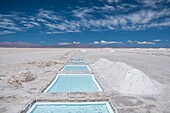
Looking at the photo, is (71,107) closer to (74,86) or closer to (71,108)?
(71,108)

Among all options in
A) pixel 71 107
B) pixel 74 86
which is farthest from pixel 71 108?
pixel 74 86

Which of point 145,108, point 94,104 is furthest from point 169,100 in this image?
point 94,104

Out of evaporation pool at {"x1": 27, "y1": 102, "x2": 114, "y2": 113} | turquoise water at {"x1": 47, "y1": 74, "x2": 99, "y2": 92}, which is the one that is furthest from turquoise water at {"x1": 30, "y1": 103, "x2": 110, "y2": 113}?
turquoise water at {"x1": 47, "y1": 74, "x2": 99, "y2": 92}

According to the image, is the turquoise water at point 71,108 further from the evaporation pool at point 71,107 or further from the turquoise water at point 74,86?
the turquoise water at point 74,86

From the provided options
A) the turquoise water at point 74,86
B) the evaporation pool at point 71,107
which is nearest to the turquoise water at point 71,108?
the evaporation pool at point 71,107

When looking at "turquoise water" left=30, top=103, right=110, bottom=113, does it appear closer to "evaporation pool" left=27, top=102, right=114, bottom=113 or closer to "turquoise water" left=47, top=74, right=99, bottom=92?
"evaporation pool" left=27, top=102, right=114, bottom=113

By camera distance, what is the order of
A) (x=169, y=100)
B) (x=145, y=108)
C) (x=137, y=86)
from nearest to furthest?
(x=145, y=108) → (x=169, y=100) → (x=137, y=86)

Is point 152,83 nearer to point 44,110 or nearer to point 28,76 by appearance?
point 44,110
